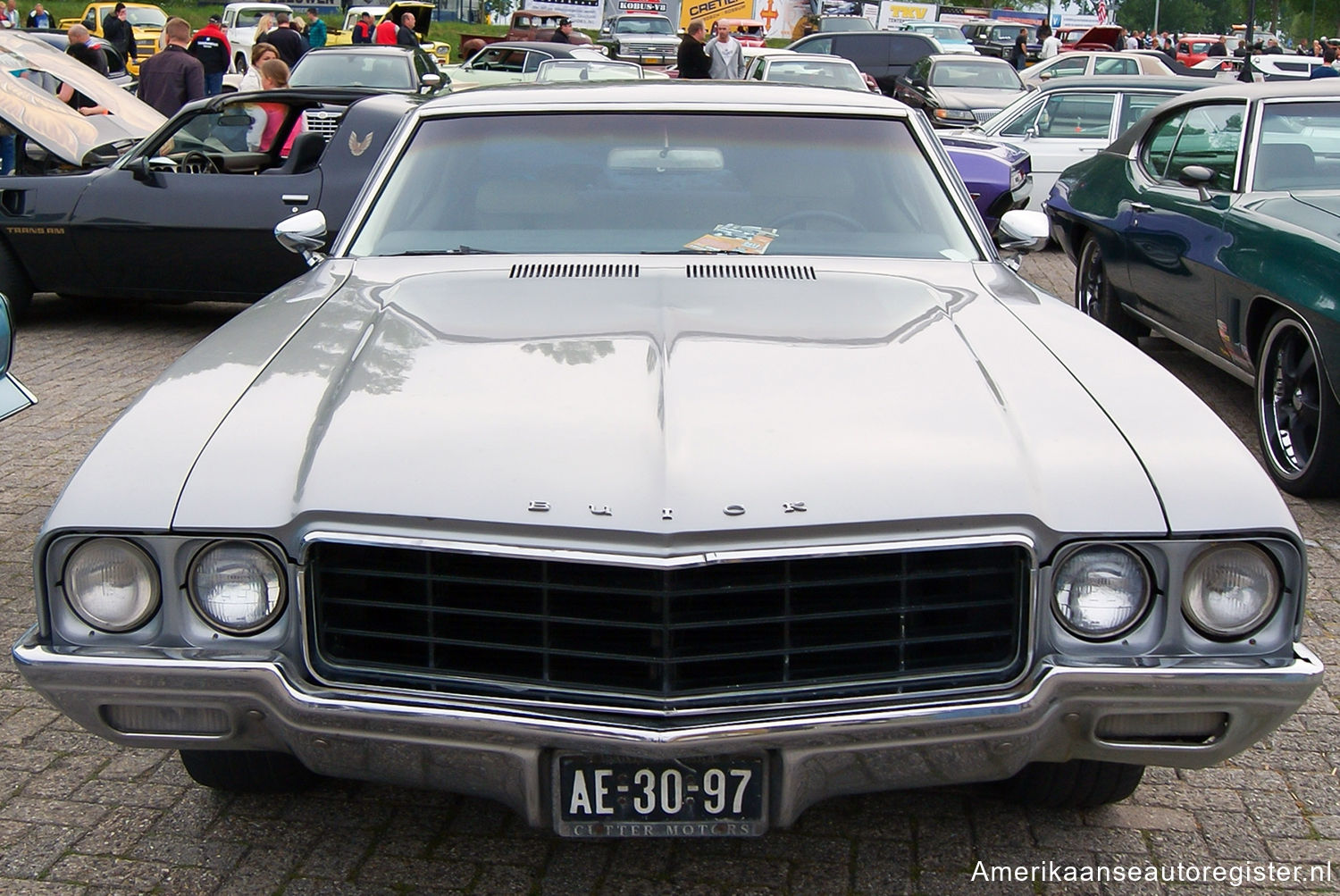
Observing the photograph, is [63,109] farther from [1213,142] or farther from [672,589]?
[672,589]

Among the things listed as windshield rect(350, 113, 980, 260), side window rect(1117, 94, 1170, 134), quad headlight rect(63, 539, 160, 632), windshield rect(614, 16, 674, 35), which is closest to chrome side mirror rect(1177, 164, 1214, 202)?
windshield rect(350, 113, 980, 260)

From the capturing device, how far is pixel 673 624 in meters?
2.31

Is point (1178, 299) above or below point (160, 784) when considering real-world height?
above

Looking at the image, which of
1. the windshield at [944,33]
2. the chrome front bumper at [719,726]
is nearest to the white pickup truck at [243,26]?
the windshield at [944,33]

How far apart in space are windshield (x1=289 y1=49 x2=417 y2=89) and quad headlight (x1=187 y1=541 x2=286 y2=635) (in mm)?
12554

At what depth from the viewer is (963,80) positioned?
1808 centimetres

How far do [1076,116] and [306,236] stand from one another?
892 centimetres

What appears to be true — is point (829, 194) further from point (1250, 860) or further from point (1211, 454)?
point (1250, 860)

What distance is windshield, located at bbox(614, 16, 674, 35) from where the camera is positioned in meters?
32.5

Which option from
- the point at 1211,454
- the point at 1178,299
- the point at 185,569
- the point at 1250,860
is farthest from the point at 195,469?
the point at 1178,299

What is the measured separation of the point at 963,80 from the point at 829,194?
49.9 feet

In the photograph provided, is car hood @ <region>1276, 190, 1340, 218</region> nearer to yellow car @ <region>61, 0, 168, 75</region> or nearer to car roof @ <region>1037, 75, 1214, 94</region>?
car roof @ <region>1037, 75, 1214, 94</region>

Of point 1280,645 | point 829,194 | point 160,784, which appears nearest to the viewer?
point 1280,645

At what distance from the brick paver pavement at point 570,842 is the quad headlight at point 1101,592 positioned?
232mm
